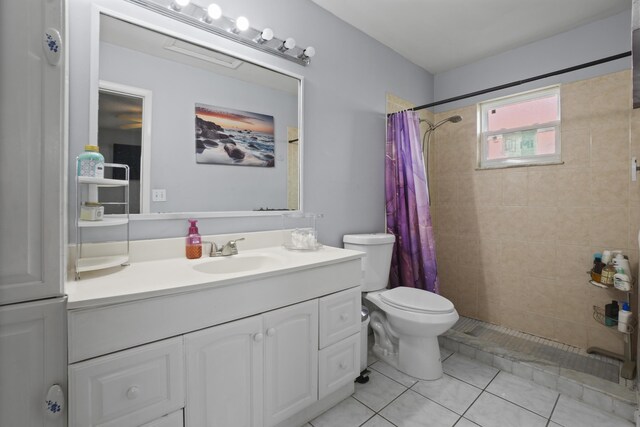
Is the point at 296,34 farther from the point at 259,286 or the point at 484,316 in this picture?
the point at 484,316

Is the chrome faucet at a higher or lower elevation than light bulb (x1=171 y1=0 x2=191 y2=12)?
lower

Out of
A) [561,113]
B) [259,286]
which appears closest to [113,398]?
[259,286]

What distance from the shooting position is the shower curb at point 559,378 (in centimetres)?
151

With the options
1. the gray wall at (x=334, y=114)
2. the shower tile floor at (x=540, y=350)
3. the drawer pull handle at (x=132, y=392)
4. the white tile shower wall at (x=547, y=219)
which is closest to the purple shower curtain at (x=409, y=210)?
the gray wall at (x=334, y=114)

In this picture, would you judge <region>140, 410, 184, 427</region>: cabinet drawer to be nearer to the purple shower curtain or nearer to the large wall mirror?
the large wall mirror

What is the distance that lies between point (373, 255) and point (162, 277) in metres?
1.40

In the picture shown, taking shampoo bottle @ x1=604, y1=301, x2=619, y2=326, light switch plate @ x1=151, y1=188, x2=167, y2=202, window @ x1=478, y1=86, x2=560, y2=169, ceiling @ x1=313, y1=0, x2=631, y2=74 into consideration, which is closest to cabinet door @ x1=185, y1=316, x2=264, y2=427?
light switch plate @ x1=151, y1=188, x2=167, y2=202

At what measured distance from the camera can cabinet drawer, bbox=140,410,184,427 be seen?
93cm

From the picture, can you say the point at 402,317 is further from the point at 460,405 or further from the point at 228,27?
the point at 228,27

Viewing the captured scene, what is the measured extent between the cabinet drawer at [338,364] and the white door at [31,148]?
1.11 metres

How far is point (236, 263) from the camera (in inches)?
57.9

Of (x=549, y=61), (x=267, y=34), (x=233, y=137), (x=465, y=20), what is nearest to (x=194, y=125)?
(x=233, y=137)

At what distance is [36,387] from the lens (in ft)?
2.56

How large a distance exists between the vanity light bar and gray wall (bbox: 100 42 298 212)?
21 centimetres
